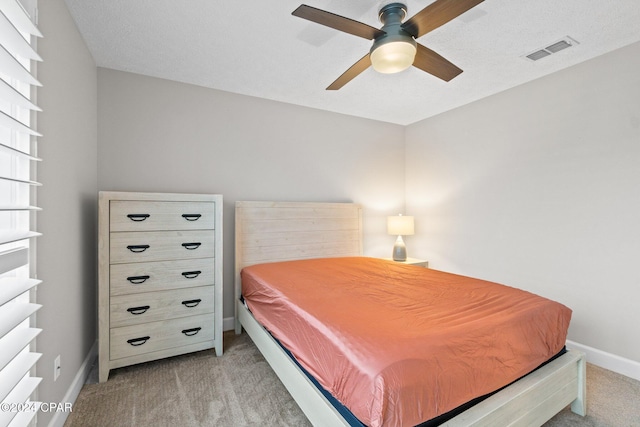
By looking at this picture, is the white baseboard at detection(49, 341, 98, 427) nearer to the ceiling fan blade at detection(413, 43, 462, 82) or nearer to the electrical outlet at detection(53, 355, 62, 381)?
the electrical outlet at detection(53, 355, 62, 381)

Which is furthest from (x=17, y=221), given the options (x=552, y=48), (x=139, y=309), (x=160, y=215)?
(x=552, y=48)

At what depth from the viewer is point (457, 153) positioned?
11.5 feet

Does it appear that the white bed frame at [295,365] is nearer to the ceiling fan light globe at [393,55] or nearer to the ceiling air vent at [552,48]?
the ceiling fan light globe at [393,55]

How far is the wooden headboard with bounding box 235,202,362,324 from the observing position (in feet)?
9.64

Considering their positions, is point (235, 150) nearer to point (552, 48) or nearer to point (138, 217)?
point (138, 217)

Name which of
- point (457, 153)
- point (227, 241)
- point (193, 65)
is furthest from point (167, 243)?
point (457, 153)

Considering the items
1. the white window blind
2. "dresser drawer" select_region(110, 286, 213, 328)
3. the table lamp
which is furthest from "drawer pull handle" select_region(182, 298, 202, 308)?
the table lamp

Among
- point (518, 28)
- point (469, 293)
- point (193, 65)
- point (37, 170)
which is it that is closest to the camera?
point (37, 170)

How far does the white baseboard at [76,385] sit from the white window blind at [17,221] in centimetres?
59

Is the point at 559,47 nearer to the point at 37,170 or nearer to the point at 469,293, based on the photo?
the point at 469,293

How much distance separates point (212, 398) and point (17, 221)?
1428 mm

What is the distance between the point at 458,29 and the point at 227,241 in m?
2.64

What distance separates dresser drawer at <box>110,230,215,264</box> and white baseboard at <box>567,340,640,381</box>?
10.6 ft

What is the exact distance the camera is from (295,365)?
5.28ft
